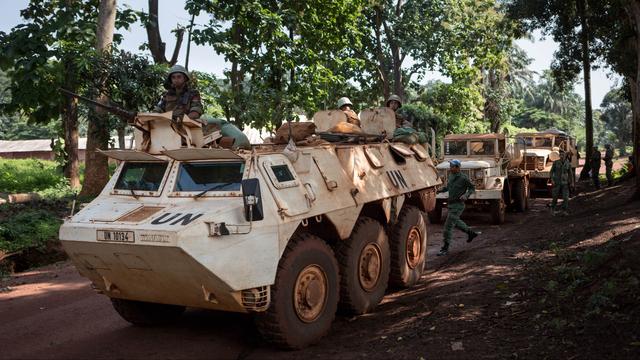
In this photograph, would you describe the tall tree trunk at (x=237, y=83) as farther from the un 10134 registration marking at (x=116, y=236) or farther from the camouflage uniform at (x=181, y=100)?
the un 10134 registration marking at (x=116, y=236)

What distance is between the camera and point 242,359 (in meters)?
5.57

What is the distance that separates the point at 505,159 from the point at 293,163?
35.6ft

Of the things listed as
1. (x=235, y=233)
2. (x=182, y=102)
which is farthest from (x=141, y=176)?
(x=235, y=233)

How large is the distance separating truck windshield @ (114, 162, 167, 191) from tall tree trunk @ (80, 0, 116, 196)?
7499 mm

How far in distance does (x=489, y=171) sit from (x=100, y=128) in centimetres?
914

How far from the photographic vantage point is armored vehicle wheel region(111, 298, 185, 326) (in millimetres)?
6500

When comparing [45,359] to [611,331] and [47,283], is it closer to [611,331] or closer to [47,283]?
[47,283]

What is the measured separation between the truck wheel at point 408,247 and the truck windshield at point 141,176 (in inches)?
133

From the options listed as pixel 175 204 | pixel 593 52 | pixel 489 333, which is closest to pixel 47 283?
pixel 175 204

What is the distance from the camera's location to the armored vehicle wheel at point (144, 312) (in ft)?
21.3

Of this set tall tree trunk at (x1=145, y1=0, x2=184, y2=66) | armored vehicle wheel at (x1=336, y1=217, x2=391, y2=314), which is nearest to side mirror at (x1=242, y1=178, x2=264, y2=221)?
armored vehicle wheel at (x1=336, y1=217, x2=391, y2=314)

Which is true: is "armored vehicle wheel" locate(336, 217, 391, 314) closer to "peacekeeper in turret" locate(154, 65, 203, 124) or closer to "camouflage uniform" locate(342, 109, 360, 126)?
"peacekeeper in turret" locate(154, 65, 203, 124)

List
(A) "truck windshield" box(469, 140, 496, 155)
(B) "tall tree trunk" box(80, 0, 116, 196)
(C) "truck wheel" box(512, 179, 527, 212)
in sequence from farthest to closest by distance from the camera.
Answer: (C) "truck wheel" box(512, 179, 527, 212) < (A) "truck windshield" box(469, 140, 496, 155) < (B) "tall tree trunk" box(80, 0, 116, 196)

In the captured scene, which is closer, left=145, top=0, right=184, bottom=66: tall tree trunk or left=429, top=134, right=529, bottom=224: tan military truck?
left=429, top=134, right=529, bottom=224: tan military truck
